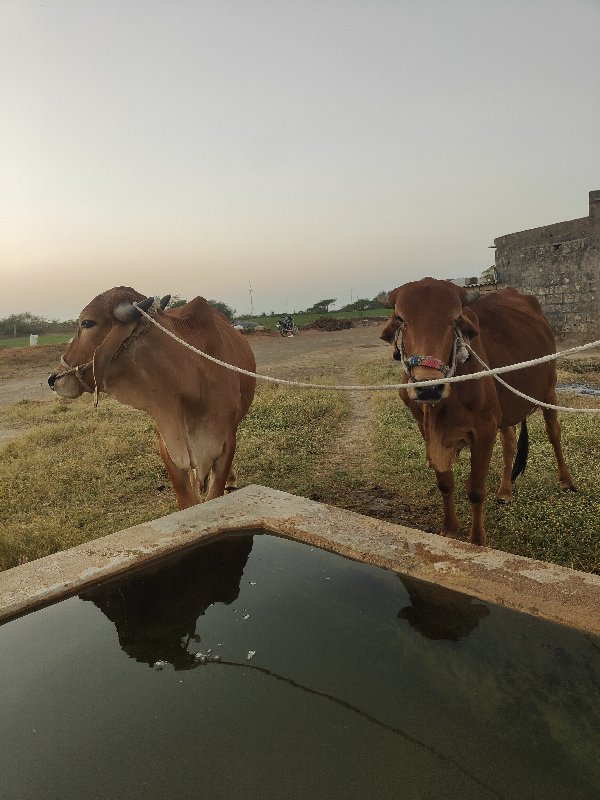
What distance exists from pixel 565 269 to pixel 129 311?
49.5 ft

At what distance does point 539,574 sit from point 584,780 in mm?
883

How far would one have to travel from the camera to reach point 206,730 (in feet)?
5.55

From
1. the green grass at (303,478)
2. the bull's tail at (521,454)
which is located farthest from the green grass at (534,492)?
the bull's tail at (521,454)

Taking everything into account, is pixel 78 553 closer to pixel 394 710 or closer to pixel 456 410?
pixel 394 710

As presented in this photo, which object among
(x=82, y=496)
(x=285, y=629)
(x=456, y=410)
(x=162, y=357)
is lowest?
(x=82, y=496)

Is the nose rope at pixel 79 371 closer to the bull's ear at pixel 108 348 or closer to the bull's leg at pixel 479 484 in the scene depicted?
the bull's ear at pixel 108 348

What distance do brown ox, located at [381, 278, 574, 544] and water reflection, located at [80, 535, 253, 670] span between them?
4.31 ft

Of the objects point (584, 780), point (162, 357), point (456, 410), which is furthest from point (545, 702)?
point (162, 357)

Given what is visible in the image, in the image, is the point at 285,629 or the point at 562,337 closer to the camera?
the point at 285,629

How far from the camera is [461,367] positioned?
3535mm

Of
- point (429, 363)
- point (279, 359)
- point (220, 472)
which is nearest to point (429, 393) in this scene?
point (429, 363)

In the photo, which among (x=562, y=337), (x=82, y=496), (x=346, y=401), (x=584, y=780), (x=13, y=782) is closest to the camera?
(x=584, y=780)

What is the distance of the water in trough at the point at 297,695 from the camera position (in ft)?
4.98

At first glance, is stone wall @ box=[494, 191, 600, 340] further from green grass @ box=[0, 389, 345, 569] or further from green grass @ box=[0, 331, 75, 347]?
green grass @ box=[0, 331, 75, 347]
